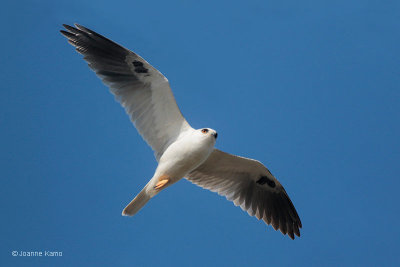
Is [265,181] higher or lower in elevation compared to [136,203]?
higher

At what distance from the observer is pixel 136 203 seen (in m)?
9.80

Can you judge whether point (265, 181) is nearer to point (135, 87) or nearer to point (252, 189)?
point (252, 189)

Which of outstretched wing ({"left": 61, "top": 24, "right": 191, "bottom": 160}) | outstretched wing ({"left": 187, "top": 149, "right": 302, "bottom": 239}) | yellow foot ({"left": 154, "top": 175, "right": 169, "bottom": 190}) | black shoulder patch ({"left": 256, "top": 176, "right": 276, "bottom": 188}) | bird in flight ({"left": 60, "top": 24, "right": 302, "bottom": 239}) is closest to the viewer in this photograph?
yellow foot ({"left": 154, "top": 175, "right": 169, "bottom": 190})

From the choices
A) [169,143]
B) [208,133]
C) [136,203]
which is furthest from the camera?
[169,143]

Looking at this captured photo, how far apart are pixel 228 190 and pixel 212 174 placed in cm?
52

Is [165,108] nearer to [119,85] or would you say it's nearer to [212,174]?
[119,85]

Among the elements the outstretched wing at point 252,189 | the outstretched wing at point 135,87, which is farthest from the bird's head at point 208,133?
the outstretched wing at point 252,189

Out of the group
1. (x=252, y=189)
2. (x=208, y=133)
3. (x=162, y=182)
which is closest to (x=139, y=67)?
(x=208, y=133)

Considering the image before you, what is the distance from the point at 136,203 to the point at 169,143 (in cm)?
125

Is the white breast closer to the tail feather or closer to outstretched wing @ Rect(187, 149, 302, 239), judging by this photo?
the tail feather

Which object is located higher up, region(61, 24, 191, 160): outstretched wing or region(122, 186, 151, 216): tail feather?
region(61, 24, 191, 160): outstretched wing

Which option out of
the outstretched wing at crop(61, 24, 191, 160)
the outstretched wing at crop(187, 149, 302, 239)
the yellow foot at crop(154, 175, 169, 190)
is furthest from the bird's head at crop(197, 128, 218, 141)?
the outstretched wing at crop(187, 149, 302, 239)

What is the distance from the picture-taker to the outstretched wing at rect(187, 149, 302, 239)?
1088cm

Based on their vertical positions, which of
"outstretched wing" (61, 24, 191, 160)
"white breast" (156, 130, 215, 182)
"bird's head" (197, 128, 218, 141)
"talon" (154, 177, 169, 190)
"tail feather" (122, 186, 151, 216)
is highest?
"outstretched wing" (61, 24, 191, 160)
